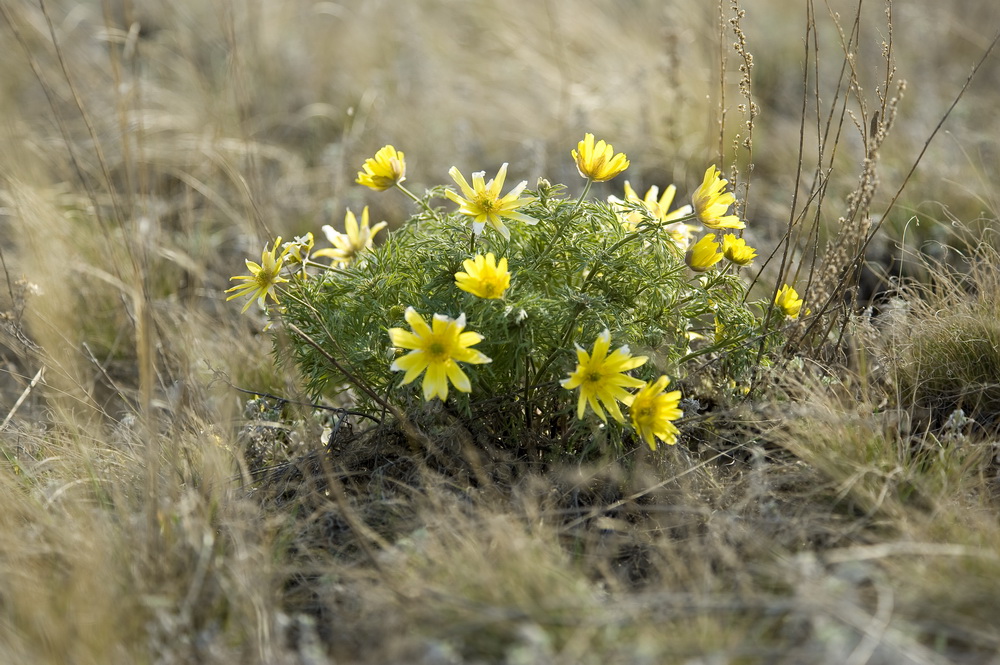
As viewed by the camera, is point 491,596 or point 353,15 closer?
point 491,596

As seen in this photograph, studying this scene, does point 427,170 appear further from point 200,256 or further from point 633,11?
point 633,11

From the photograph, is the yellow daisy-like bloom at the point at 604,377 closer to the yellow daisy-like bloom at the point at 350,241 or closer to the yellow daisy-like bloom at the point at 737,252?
the yellow daisy-like bloom at the point at 737,252

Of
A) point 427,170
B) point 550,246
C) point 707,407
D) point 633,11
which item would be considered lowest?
point 707,407

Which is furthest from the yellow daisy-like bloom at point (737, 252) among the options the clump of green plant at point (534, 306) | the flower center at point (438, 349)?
the flower center at point (438, 349)

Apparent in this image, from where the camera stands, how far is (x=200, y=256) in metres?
3.59

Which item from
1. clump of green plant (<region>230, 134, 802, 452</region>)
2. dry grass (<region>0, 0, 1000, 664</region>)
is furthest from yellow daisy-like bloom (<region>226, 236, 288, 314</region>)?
dry grass (<region>0, 0, 1000, 664</region>)

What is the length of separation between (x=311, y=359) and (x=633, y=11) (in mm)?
4278

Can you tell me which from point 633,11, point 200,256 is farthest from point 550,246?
point 633,11

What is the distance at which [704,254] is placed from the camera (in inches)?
76.5

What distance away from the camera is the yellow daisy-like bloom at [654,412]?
1.87 meters

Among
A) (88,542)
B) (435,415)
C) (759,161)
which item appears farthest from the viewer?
(759,161)

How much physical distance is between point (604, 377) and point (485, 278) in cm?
33

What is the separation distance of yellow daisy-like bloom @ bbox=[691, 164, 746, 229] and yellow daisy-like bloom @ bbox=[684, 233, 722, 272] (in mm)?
69

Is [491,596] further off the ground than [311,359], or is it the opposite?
[311,359]
